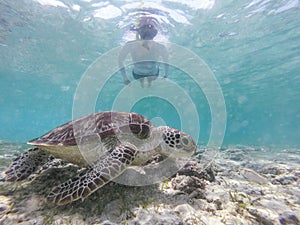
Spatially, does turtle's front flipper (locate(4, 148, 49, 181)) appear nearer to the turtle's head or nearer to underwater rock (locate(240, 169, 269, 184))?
the turtle's head

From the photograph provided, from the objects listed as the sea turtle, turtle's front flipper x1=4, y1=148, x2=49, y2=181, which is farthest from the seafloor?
the sea turtle

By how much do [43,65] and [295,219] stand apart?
2341 cm

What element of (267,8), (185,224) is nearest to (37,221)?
(185,224)

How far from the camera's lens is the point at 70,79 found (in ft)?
84.1

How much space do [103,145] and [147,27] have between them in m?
10.1

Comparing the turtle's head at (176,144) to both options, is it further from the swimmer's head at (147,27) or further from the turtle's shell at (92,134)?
the swimmer's head at (147,27)

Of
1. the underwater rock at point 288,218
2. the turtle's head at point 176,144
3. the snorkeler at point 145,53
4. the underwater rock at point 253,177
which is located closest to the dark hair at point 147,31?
the snorkeler at point 145,53

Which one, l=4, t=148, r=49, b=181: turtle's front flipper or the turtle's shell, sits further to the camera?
l=4, t=148, r=49, b=181: turtle's front flipper

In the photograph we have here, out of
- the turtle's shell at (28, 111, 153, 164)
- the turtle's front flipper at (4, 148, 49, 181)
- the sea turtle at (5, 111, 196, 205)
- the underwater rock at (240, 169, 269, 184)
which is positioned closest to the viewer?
the sea turtle at (5, 111, 196, 205)

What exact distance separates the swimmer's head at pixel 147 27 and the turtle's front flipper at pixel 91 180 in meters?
10.4

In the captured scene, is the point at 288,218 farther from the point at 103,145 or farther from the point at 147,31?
the point at 147,31

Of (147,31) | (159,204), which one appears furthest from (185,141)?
(147,31)

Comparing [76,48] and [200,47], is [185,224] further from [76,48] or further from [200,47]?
[76,48]

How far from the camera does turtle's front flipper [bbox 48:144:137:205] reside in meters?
2.05
